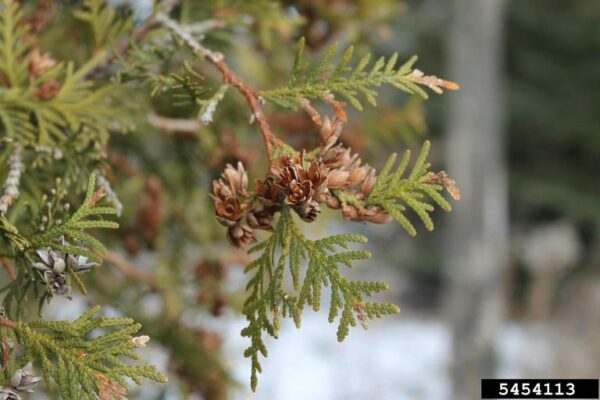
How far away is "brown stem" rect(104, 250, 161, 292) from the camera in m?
1.28

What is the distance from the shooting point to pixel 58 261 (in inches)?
28.3

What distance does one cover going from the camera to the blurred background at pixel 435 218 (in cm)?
158

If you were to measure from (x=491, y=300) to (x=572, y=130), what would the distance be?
611 cm

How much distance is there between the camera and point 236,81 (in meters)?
0.89

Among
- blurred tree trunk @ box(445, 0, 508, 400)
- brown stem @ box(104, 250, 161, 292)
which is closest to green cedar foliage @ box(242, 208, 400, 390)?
brown stem @ box(104, 250, 161, 292)

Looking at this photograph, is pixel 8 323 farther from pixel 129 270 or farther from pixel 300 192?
pixel 129 270

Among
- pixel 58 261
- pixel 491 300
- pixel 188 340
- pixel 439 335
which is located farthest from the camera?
pixel 439 335

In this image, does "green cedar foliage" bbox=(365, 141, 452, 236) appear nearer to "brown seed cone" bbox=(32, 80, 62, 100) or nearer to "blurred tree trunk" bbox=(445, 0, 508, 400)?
"brown seed cone" bbox=(32, 80, 62, 100)

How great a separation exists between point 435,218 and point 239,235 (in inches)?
469

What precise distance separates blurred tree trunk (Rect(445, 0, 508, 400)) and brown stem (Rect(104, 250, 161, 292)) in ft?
13.8

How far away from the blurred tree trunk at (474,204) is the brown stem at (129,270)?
13.8ft

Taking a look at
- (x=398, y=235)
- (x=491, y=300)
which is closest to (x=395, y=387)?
(x=491, y=300)

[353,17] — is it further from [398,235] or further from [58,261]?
[398,235]

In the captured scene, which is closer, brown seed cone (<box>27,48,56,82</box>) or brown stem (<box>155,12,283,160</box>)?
brown stem (<box>155,12,283,160</box>)
